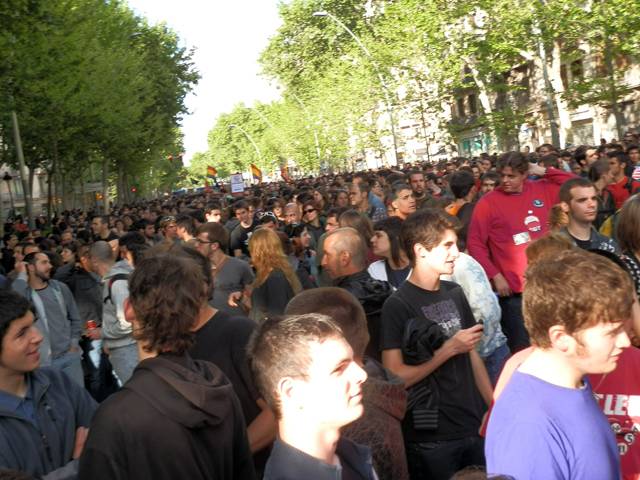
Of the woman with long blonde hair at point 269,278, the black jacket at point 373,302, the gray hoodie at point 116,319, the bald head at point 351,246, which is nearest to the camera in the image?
the black jacket at point 373,302

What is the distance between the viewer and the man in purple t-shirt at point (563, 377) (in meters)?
2.66

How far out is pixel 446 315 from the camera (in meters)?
4.57

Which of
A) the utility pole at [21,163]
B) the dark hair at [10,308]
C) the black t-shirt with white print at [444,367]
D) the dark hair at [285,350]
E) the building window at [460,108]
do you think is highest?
the building window at [460,108]

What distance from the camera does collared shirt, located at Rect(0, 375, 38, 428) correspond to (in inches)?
144

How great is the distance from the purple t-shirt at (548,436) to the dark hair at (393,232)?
12.4ft

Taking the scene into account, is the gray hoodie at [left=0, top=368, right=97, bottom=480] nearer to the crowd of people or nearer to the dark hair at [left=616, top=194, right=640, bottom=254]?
the crowd of people

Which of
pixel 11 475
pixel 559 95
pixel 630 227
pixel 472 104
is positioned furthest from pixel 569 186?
pixel 472 104

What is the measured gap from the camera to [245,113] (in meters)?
143

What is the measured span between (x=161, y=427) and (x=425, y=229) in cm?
200

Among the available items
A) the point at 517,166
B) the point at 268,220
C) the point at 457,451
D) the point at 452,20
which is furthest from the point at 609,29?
the point at 457,451

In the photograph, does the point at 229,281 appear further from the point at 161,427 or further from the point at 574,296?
the point at 574,296

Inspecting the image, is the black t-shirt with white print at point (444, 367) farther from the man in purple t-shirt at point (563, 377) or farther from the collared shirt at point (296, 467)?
the collared shirt at point (296, 467)

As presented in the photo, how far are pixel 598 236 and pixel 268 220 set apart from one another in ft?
18.3

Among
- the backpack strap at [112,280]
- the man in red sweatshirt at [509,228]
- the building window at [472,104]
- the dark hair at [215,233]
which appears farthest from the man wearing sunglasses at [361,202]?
the building window at [472,104]
